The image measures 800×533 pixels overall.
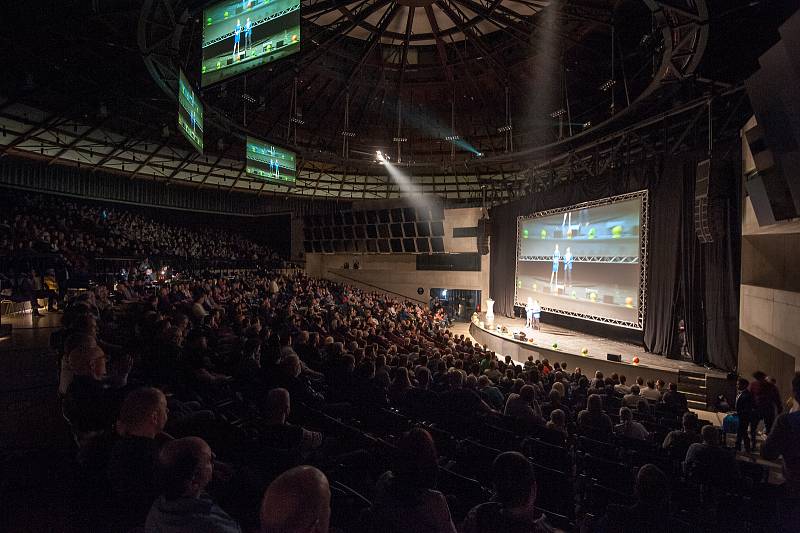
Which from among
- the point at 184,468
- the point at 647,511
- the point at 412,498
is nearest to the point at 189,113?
the point at 184,468

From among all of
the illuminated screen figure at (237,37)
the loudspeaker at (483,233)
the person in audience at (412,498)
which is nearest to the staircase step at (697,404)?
the person in audience at (412,498)

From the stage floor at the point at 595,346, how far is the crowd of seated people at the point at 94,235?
16879 millimetres

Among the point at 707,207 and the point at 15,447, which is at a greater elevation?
Answer: the point at 707,207

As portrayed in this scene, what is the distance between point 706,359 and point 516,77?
1047 cm

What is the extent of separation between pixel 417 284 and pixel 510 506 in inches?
945

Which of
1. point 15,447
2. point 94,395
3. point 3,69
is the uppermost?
point 3,69

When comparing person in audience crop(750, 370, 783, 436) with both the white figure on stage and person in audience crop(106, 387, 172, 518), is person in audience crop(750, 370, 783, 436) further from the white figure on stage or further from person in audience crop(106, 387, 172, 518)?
the white figure on stage

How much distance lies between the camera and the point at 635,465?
388 cm

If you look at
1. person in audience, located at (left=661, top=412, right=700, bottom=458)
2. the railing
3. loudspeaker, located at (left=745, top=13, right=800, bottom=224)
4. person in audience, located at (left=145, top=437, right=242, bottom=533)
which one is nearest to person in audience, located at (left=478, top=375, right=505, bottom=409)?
person in audience, located at (left=661, top=412, right=700, bottom=458)

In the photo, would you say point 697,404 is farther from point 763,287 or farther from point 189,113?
point 189,113

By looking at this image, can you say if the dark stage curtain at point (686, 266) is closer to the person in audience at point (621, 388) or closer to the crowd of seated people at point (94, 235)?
the person in audience at point (621, 388)

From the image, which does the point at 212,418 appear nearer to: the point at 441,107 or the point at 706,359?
the point at 706,359

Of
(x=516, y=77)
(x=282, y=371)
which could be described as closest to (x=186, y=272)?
(x=516, y=77)

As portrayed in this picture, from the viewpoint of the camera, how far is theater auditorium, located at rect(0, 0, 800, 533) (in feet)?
8.86
